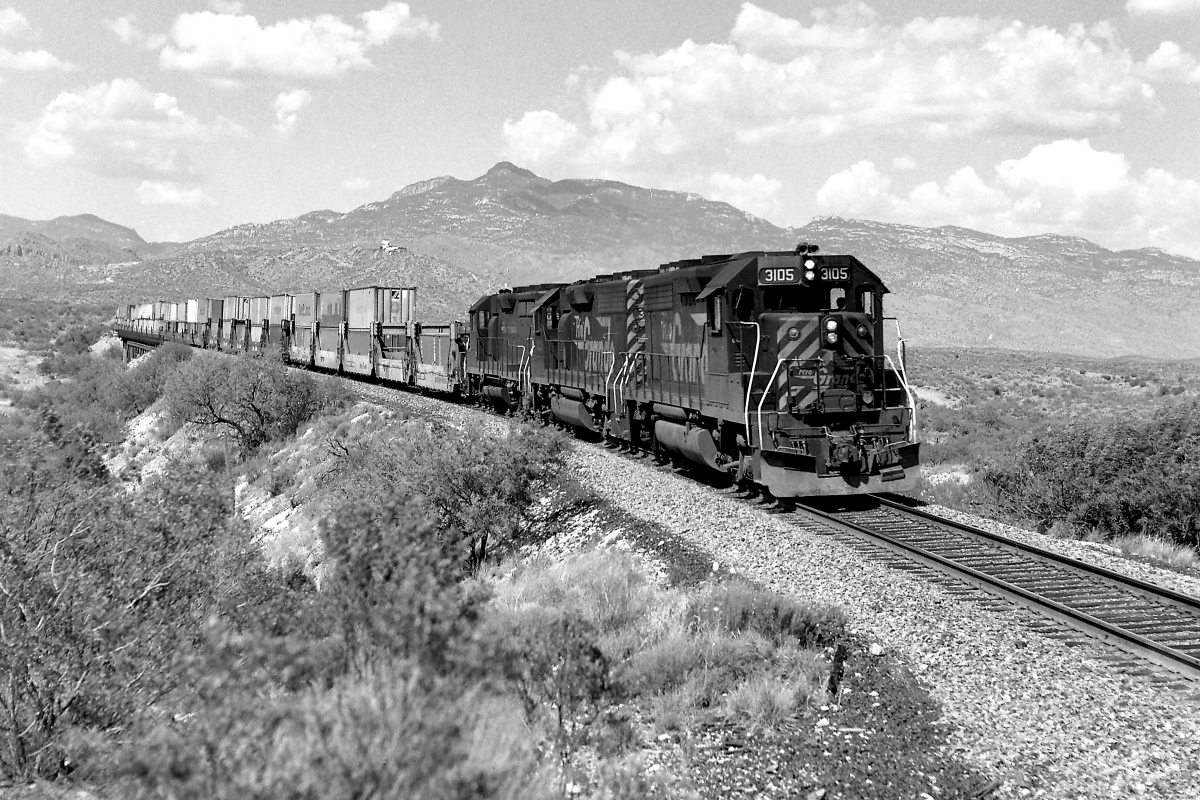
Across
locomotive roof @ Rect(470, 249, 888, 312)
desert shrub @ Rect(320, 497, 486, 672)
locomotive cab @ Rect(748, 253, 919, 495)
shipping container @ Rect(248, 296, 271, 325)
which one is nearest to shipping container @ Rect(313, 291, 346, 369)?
shipping container @ Rect(248, 296, 271, 325)

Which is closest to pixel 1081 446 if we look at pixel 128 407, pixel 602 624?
pixel 602 624

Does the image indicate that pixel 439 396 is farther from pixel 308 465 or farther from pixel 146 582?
pixel 146 582

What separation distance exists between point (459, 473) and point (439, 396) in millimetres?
19781

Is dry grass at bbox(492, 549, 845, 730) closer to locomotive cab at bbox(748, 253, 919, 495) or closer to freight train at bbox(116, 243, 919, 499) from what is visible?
locomotive cab at bbox(748, 253, 919, 495)

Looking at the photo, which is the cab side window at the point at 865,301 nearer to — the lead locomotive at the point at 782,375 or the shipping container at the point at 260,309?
the lead locomotive at the point at 782,375

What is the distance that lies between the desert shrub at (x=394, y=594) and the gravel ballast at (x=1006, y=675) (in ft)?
12.0

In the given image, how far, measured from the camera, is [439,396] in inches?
1361

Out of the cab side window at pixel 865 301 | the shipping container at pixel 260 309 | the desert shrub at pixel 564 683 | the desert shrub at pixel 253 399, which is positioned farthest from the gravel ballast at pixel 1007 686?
the shipping container at pixel 260 309

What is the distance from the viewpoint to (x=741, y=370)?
47.2ft

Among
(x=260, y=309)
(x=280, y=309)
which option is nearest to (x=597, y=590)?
(x=280, y=309)

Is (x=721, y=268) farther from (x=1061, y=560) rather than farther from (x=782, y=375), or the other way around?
(x=1061, y=560)

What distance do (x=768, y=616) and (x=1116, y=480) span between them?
Answer: 414 inches

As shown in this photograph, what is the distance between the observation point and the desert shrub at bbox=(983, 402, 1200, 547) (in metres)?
15.6

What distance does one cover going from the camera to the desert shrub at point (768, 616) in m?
8.65
